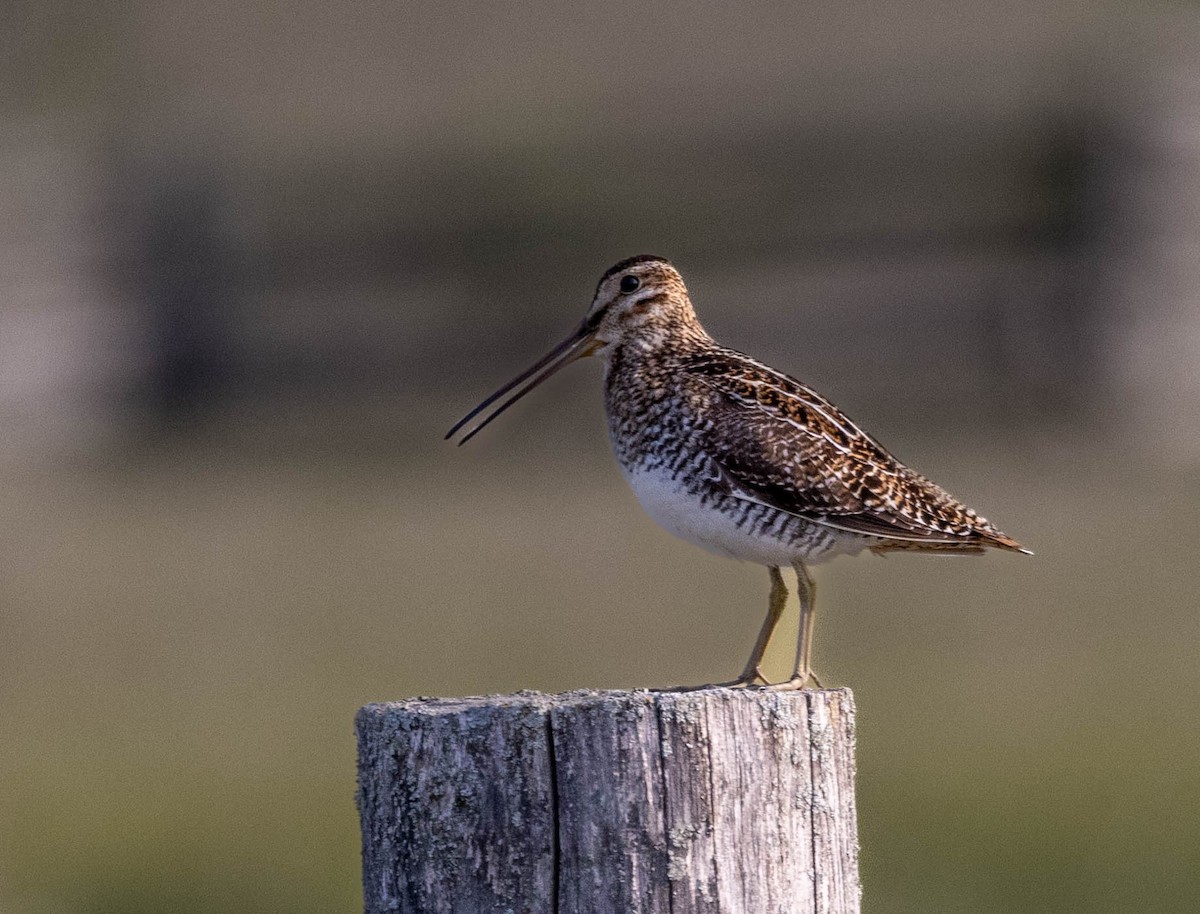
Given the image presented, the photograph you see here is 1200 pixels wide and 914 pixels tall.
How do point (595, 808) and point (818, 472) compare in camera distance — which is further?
point (818, 472)

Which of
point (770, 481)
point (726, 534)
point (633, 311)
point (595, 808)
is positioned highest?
point (633, 311)

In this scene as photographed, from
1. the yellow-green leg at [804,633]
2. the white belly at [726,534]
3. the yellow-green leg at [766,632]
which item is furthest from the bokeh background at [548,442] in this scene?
the white belly at [726,534]

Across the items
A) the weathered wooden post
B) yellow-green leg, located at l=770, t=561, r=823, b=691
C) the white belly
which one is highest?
the white belly

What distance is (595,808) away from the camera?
12.1ft

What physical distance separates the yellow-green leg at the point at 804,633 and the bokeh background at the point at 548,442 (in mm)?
322

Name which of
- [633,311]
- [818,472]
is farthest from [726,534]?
[633,311]

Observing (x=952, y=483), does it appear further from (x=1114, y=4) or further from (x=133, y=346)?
(x=1114, y=4)

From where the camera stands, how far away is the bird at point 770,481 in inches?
213

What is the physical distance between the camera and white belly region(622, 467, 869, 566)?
17.8ft

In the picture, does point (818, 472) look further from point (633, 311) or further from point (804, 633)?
point (633, 311)

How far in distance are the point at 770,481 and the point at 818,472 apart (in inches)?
5.0

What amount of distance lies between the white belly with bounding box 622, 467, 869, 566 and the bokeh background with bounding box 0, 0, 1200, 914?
561mm

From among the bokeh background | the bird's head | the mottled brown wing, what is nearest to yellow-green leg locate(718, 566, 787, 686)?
the bokeh background

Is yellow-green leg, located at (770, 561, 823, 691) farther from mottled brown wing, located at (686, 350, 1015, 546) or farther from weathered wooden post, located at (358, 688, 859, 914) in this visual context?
weathered wooden post, located at (358, 688, 859, 914)
